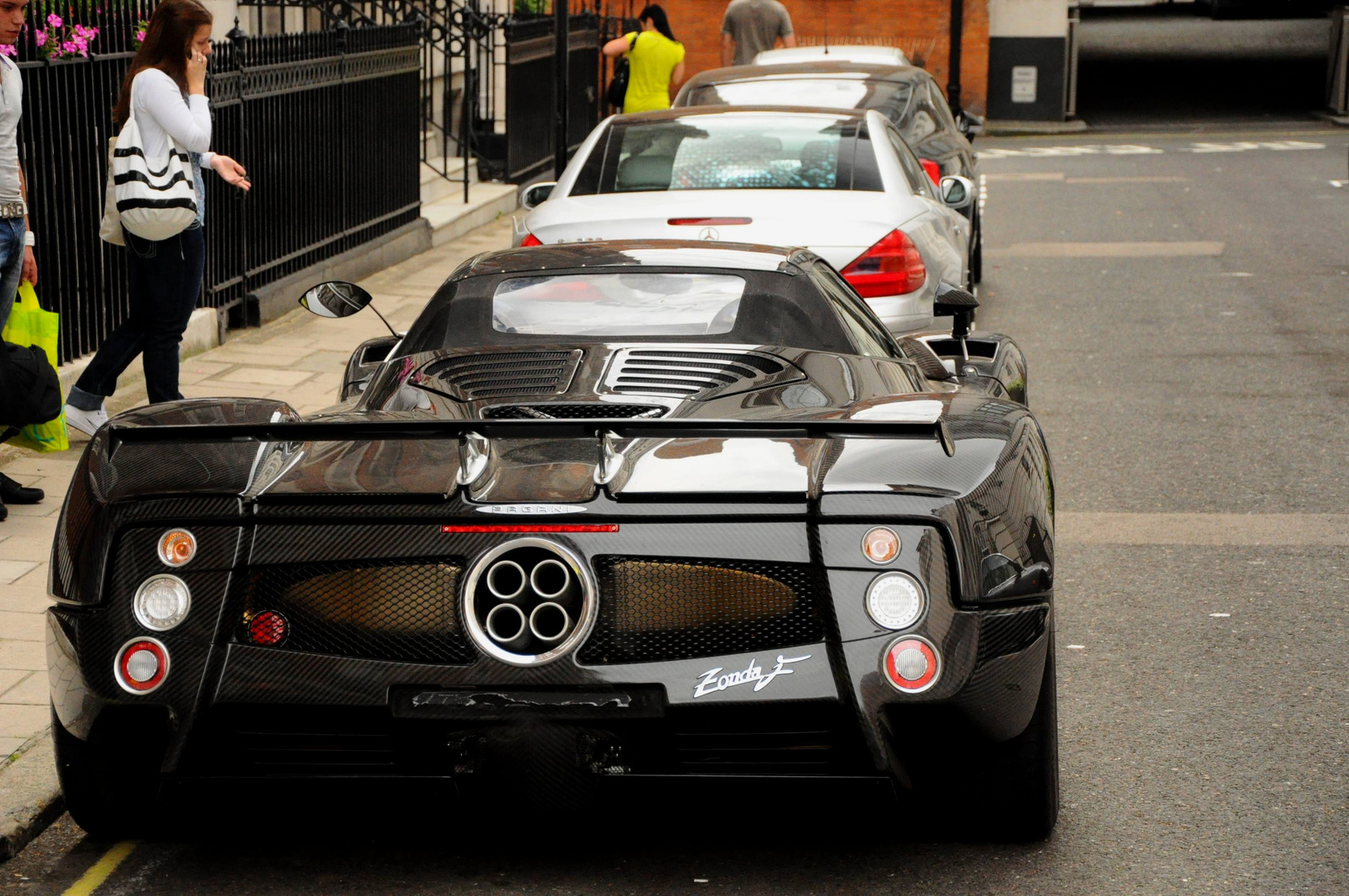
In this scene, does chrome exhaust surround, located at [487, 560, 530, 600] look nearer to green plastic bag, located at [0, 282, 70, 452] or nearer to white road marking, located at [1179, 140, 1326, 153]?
green plastic bag, located at [0, 282, 70, 452]

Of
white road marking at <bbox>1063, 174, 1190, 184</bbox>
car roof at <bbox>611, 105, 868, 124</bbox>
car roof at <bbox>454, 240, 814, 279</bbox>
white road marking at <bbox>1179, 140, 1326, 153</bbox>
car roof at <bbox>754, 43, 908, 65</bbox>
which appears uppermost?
car roof at <bbox>754, 43, 908, 65</bbox>

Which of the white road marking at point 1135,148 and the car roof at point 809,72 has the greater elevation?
the car roof at point 809,72

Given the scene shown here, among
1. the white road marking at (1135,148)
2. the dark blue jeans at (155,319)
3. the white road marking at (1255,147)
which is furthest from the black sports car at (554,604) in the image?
the white road marking at (1255,147)

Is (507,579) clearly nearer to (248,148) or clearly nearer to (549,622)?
(549,622)

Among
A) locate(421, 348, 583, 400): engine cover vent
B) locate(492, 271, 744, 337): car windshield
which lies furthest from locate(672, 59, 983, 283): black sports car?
locate(421, 348, 583, 400): engine cover vent

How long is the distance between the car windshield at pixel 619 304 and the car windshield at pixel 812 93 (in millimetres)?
6885

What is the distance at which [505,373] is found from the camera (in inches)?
187

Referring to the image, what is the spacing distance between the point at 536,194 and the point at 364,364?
3.99 meters

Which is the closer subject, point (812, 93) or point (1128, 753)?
point (1128, 753)

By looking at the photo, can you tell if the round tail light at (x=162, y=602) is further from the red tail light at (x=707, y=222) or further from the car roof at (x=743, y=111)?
the car roof at (x=743, y=111)

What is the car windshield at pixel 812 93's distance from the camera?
12.2 m

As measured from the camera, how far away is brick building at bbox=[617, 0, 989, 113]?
31.5 m

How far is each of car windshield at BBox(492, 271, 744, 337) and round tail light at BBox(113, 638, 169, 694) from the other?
168 cm

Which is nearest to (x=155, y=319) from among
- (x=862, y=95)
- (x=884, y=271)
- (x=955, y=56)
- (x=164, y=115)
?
(x=164, y=115)
